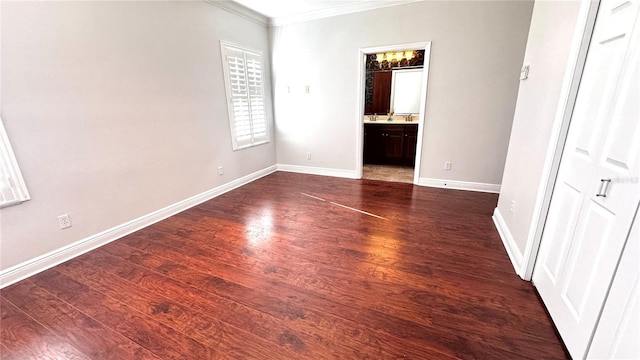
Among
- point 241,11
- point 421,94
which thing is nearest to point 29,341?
point 241,11

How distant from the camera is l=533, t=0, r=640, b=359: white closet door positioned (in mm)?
1096

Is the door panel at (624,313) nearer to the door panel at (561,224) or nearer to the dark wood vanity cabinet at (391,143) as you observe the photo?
the door panel at (561,224)

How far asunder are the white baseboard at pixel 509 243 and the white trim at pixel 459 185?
1.10 meters

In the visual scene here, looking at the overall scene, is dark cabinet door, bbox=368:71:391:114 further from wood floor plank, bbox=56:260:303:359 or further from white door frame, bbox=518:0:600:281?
wood floor plank, bbox=56:260:303:359

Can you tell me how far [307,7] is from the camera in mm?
3857

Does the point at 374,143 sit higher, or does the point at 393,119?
the point at 393,119

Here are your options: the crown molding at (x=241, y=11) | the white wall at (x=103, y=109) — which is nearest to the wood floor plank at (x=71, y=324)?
the white wall at (x=103, y=109)

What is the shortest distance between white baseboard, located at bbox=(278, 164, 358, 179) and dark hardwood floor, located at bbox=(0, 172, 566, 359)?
5.87ft

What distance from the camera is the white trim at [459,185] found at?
3.79 metres

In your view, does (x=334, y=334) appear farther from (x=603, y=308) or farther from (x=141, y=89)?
(x=141, y=89)

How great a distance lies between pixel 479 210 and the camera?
3.15 metres

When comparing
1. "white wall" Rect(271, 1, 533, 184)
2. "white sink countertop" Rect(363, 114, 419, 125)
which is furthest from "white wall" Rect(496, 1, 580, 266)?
"white sink countertop" Rect(363, 114, 419, 125)

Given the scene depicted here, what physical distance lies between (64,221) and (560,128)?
12.7 feet

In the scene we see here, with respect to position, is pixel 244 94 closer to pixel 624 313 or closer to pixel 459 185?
pixel 459 185
